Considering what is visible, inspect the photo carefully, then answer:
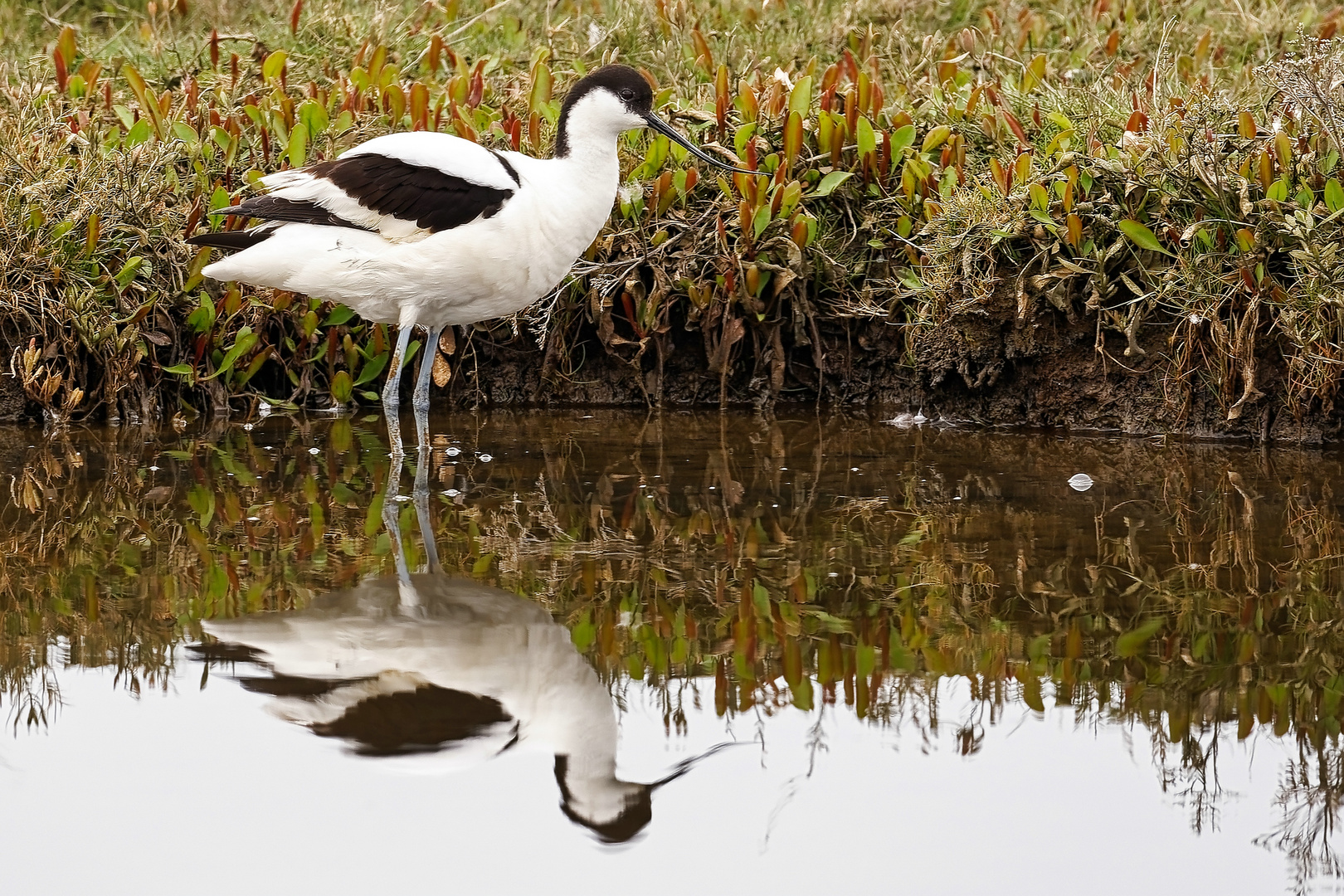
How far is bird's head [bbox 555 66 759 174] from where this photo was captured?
5836 millimetres

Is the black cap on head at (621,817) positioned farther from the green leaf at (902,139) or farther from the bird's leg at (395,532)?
the green leaf at (902,139)

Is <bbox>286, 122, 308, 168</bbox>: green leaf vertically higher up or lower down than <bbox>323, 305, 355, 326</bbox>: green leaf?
higher up

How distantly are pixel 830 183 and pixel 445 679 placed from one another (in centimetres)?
350

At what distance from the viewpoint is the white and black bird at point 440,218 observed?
18.3 ft

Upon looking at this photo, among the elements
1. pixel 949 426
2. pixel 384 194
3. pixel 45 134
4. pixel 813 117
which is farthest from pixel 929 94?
pixel 45 134

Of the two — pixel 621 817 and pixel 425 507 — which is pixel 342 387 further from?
pixel 621 817

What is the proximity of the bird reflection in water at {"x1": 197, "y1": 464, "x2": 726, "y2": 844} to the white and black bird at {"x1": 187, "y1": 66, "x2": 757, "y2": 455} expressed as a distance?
5.61ft

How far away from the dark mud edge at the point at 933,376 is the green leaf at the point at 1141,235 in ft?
1.03

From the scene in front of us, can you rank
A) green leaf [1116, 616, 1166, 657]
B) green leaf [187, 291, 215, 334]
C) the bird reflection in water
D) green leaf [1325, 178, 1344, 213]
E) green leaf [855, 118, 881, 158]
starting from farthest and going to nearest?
green leaf [855, 118, 881, 158] → green leaf [187, 291, 215, 334] → green leaf [1325, 178, 1344, 213] → green leaf [1116, 616, 1166, 657] → the bird reflection in water

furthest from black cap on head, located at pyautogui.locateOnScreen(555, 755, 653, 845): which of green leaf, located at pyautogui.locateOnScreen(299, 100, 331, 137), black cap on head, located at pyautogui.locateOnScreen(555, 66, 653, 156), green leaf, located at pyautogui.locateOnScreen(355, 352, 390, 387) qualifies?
green leaf, located at pyautogui.locateOnScreen(299, 100, 331, 137)

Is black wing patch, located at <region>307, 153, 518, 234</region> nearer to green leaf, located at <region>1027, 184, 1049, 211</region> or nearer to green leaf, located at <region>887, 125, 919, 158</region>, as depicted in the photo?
green leaf, located at <region>887, 125, 919, 158</region>

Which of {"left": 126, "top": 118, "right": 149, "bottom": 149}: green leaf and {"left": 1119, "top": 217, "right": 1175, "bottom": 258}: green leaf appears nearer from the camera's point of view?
{"left": 1119, "top": 217, "right": 1175, "bottom": 258}: green leaf

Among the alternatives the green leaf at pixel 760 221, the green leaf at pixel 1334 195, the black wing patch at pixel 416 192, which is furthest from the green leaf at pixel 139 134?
the green leaf at pixel 1334 195

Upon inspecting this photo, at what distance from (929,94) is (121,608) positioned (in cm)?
453
